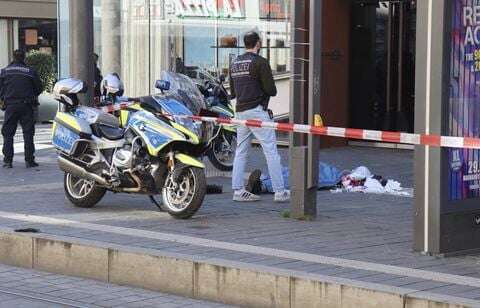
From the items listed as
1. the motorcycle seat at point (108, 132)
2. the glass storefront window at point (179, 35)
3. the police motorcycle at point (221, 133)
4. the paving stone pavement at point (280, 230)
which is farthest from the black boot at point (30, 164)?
the motorcycle seat at point (108, 132)

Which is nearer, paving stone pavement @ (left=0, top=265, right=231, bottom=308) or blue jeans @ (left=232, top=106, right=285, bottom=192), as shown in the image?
paving stone pavement @ (left=0, top=265, right=231, bottom=308)

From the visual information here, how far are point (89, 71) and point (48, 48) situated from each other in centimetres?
2271

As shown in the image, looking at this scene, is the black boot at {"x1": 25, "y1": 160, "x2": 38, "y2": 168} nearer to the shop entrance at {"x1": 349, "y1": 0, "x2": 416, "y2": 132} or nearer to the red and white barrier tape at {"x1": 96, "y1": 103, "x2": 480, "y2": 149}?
the red and white barrier tape at {"x1": 96, "y1": 103, "x2": 480, "y2": 149}

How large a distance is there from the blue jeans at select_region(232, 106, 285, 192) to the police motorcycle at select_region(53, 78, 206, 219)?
100 centimetres

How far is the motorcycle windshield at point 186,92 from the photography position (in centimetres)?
1284

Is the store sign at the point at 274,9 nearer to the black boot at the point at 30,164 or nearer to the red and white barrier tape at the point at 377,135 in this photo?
the black boot at the point at 30,164

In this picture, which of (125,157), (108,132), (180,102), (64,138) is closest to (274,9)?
(180,102)

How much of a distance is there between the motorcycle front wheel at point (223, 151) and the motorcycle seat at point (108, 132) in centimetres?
307

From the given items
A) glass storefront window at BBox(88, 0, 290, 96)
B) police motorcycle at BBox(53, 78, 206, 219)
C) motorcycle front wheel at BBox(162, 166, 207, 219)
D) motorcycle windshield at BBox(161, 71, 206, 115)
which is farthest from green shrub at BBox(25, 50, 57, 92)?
motorcycle front wheel at BBox(162, 166, 207, 219)

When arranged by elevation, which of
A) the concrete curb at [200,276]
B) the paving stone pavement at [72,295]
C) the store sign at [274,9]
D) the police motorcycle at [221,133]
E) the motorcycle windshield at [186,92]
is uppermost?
the store sign at [274,9]

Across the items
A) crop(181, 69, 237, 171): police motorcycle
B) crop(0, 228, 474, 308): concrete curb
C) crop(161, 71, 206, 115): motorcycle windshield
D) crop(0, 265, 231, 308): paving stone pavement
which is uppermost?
crop(161, 71, 206, 115): motorcycle windshield

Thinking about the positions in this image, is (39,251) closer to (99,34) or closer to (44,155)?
(44,155)

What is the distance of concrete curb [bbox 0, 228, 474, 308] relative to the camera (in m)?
6.40

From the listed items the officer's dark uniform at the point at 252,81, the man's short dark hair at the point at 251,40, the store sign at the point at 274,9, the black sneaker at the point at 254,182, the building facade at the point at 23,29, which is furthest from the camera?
the building facade at the point at 23,29
